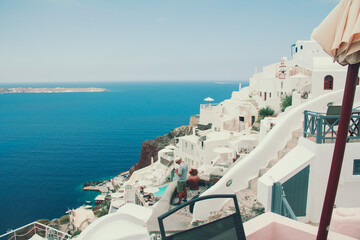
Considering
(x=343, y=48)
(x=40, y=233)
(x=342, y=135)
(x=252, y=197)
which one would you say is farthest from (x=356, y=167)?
(x=40, y=233)

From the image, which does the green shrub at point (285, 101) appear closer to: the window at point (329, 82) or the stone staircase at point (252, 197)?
the window at point (329, 82)

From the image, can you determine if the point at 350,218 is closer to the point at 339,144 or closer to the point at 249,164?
the point at 339,144

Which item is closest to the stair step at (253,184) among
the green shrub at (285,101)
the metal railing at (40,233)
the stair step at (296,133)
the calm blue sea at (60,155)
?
the stair step at (296,133)

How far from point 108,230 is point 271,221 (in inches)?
150

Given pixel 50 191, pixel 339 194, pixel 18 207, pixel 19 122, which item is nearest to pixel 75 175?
pixel 50 191

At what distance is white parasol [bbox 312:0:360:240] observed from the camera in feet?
7.32

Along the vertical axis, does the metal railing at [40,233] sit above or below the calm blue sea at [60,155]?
above

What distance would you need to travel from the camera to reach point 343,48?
232cm

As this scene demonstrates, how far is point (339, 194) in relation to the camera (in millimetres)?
6645

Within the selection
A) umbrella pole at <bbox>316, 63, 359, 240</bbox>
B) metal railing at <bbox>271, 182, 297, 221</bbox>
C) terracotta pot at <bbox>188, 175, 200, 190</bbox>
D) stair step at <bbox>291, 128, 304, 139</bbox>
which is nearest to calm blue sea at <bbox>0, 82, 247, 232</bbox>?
terracotta pot at <bbox>188, 175, 200, 190</bbox>

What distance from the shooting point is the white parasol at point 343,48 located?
87.9 inches

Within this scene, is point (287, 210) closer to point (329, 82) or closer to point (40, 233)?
point (329, 82)

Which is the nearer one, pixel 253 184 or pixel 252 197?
pixel 252 197

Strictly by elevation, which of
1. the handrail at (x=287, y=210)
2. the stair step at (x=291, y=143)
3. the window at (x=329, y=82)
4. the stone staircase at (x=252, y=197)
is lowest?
the stone staircase at (x=252, y=197)
